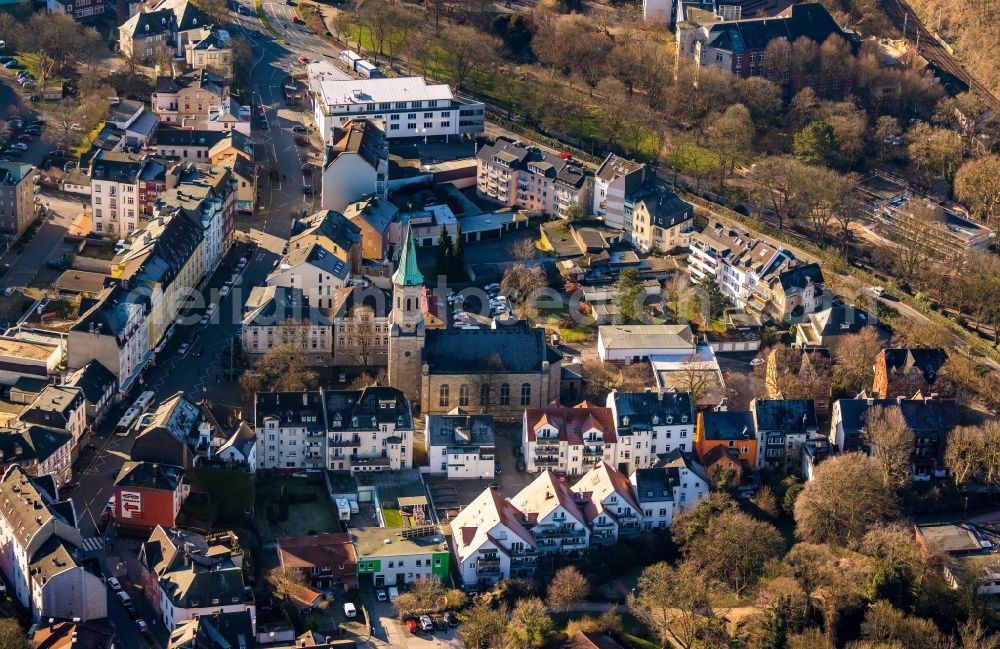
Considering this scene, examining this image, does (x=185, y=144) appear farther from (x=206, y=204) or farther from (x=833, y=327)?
(x=833, y=327)

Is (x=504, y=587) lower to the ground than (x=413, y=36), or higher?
lower

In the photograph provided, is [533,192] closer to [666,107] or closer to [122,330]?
[666,107]

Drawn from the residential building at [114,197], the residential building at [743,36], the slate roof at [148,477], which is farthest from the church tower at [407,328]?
the residential building at [743,36]

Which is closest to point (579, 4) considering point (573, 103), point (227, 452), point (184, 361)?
point (573, 103)

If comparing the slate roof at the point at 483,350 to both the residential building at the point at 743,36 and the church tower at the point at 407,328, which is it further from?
the residential building at the point at 743,36

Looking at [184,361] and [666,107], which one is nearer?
[184,361]

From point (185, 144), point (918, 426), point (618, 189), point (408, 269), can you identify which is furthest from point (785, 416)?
point (185, 144)

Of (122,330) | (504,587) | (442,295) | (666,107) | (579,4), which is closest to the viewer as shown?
(504,587)
